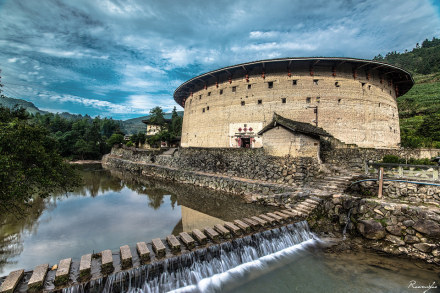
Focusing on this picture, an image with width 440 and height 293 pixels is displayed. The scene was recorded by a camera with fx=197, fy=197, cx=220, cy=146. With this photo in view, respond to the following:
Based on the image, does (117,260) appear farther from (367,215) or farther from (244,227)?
(367,215)

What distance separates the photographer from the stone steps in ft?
11.3

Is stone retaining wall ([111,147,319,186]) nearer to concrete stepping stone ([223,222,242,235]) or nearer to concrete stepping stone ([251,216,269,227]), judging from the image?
concrete stepping stone ([251,216,269,227])

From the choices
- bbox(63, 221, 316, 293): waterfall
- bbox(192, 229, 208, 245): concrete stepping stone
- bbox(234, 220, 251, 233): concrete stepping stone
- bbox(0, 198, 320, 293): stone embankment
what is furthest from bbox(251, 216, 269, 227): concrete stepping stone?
bbox(192, 229, 208, 245): concrete stepping stone

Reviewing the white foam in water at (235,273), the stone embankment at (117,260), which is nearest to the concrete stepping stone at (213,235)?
the stone embankment at (117,260)

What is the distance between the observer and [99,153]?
4403 cm

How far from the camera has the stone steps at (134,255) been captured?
136 inches

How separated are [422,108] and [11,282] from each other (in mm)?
54292

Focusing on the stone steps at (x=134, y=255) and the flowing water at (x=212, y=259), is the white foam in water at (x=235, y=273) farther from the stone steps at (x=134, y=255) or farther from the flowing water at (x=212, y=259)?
the stone steps at (x=134, y=255)

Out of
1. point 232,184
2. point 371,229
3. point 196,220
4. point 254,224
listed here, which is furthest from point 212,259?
point 232,184

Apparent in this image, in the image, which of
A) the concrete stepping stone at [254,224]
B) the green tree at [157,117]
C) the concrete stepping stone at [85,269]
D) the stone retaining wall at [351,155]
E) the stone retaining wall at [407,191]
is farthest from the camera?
the green tree at [157,117]

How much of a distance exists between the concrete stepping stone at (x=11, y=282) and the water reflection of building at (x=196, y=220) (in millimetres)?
5295

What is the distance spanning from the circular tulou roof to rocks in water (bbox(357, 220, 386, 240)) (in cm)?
1381

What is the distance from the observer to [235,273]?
4.95 metres

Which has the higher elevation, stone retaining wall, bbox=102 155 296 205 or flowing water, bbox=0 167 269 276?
stone retaining wall, bbox=102 155 296 205
